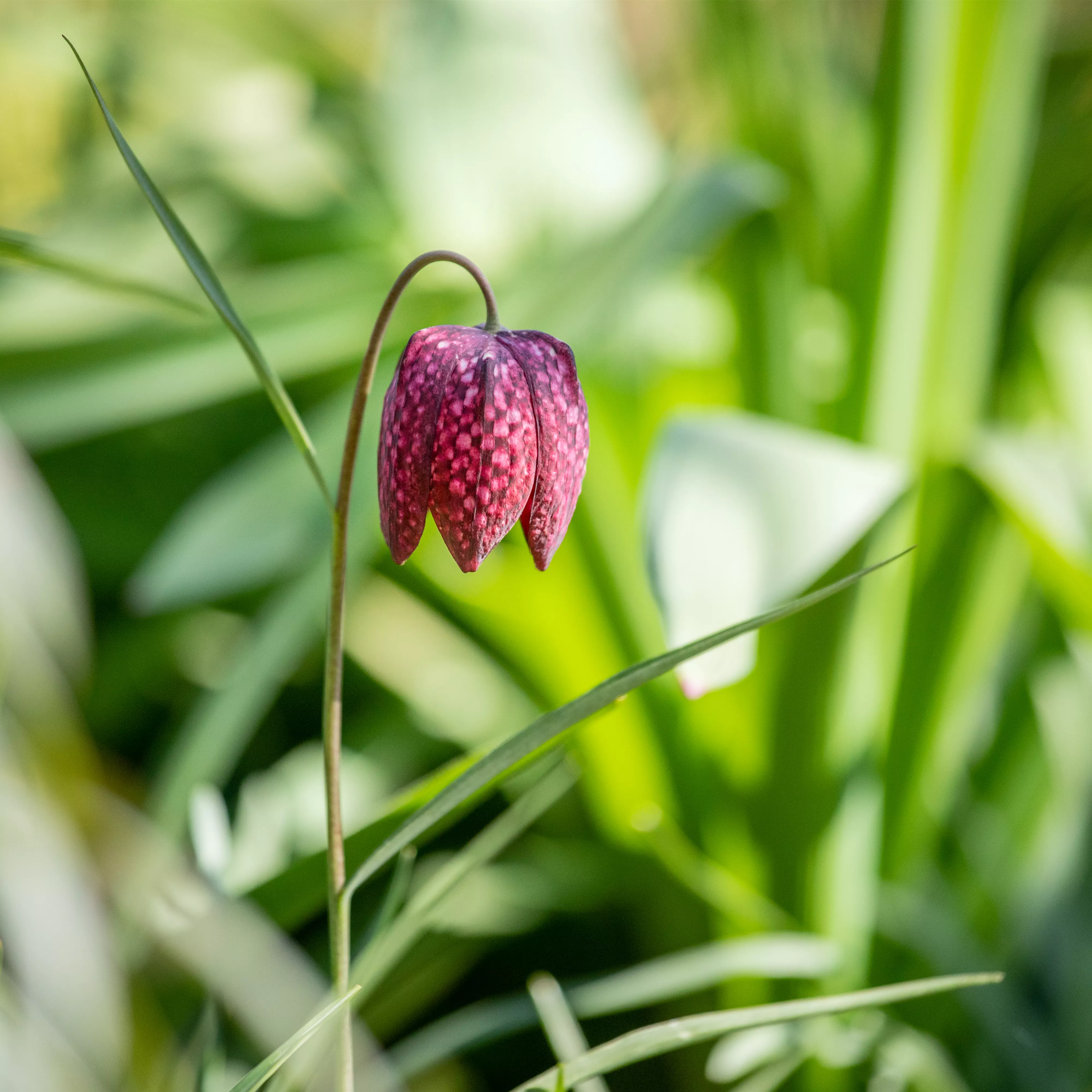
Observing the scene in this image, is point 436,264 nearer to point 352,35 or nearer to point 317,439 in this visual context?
point 317,439

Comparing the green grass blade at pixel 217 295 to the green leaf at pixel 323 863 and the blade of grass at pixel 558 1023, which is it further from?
the blade of grass at pixel 558 1023

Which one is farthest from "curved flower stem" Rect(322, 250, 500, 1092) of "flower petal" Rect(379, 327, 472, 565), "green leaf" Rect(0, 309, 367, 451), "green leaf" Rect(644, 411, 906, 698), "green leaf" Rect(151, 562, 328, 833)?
"green leaf" Rect(0, 309, 367, 451)

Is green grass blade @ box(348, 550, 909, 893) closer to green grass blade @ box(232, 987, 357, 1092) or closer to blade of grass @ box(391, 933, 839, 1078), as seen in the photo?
green grass blade @ box(232, 987, 357, 1092)

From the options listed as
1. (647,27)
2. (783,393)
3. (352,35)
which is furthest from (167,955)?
(647,27)

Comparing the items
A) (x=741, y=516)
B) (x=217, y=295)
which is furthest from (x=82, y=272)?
(x=741, y=516)

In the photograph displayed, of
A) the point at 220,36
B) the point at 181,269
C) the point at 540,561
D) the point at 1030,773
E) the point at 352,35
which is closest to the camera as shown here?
the point at 540,561

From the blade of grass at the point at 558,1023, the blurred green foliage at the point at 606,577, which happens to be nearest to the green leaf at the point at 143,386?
the blurred green foliage at the point at 606,577

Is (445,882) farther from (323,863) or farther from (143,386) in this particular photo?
(143,386)

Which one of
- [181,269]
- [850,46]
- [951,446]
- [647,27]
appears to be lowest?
[951,446]
